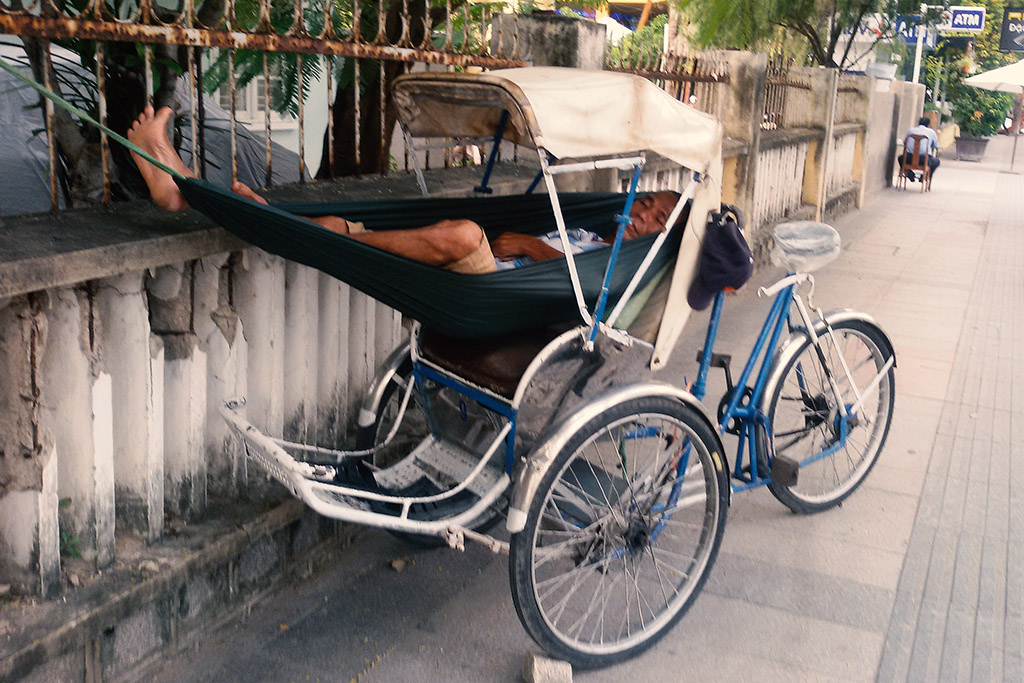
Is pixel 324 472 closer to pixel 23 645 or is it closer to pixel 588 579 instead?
pixel 23 645

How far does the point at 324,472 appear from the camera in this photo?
9.35 ft

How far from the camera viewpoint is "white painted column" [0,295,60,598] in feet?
8.54

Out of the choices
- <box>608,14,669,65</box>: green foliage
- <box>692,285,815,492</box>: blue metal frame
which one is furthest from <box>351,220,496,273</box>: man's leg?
<box>608,14,669,65</box>: green foliage

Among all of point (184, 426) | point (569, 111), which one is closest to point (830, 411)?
point (569, 111)

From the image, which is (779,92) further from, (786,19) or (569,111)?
(569,111)

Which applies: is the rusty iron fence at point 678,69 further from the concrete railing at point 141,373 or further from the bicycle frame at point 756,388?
the concrete railing at point 141,373

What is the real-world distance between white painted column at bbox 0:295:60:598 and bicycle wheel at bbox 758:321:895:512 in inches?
97.1

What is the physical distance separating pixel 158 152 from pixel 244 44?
588mm

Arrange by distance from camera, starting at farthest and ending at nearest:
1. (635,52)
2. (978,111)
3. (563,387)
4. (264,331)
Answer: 1. (978,111)
2. (635,52)
3. (264,331)
4. (563,387)

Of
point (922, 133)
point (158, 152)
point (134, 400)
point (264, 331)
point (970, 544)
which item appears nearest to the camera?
point (158, 152)

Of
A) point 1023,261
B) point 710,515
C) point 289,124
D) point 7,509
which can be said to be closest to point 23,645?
point 7,509

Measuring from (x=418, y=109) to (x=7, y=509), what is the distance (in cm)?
189

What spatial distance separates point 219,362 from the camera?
3.30m

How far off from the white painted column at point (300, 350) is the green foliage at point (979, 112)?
31582 mm
